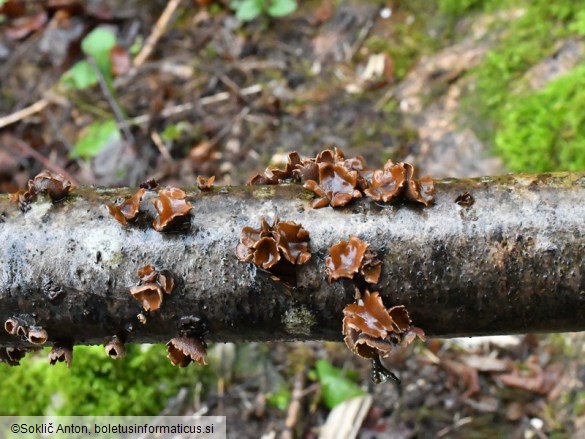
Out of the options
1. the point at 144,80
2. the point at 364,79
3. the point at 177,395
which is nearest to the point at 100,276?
the point at 177,395

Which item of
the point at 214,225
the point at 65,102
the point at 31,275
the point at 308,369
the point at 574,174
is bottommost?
the point at 308,369

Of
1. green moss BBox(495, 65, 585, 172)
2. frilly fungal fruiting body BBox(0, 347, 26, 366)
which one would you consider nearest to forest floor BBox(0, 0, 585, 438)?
green moss BBox(495, 65, 585, 172)

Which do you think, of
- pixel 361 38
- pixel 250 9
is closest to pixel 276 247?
pixel 361 38

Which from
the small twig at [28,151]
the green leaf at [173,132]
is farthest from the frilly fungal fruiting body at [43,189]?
the small twig at [28,151]

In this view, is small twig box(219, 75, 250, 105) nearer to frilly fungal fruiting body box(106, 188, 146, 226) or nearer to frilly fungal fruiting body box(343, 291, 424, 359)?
frilly fungal fruiting body box(106, 188, 146, 226)

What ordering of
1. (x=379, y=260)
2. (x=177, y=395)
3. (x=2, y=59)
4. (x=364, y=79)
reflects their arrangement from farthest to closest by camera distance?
(x=2, y=59), (x=364, y=79), (x=177, y=395), (x=379, y=260)

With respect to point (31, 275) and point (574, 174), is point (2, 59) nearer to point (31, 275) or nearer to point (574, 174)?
point (31, 275)

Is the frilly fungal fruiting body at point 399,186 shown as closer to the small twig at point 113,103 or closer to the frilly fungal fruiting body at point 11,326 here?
the frilly fungal fruiting body at point 11,326
